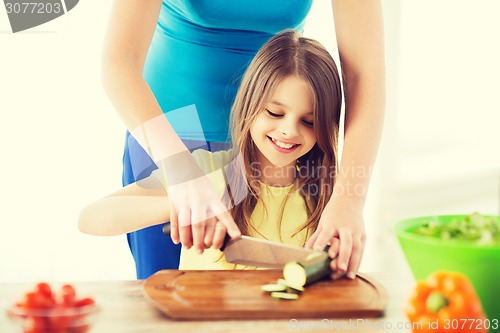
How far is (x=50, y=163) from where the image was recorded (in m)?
2.56

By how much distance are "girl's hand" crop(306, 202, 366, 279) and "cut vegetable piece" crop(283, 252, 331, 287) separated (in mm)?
38

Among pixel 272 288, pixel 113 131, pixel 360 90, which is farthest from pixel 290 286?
pixel 113 131

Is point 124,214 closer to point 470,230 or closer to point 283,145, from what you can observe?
point 283,145

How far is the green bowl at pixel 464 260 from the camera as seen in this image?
0.86 meters

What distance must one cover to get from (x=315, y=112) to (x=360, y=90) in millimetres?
117

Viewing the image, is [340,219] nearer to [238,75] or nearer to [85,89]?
[238,75]

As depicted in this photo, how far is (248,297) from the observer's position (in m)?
1.05

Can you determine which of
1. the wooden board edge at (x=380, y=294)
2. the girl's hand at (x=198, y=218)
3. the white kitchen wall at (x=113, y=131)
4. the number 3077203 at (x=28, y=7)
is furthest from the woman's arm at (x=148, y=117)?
the white kitchen wall at (x=113, y=131)

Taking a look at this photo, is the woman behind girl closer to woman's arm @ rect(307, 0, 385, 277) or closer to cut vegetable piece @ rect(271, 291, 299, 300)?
woman's arm @ rect(307, 0, 385, 277)

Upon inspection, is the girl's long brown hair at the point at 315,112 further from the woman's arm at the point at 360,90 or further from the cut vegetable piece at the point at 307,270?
the cut vegetable piece at the point at 307,270

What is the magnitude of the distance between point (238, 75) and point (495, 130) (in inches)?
91.7

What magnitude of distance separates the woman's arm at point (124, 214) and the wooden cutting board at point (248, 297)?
0.28 meters

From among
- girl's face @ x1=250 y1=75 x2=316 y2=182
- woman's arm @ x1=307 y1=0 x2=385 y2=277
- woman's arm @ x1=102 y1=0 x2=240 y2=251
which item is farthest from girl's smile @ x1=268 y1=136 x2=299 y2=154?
woman's arm @ x1=102 y1=0 x2=240 y2=251

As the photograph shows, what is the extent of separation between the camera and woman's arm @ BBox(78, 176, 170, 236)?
4.70ft
